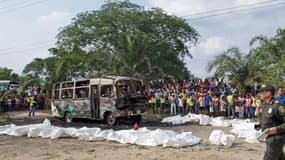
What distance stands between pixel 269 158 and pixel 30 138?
945cm

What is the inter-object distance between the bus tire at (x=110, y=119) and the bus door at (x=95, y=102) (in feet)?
1.51

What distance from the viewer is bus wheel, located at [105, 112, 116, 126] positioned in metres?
19.4

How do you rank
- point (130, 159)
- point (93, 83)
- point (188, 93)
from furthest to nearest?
point (188, 93), point (93, 83), point (130, 159)

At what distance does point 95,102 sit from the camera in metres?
20.2

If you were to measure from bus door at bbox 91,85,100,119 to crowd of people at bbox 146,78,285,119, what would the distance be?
6.89m

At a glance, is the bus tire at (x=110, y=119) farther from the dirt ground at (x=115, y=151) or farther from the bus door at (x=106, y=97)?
the dirt ground at (x=115, y=151)

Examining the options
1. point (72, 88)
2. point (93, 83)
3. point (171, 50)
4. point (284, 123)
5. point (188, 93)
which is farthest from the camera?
point (171, 50)

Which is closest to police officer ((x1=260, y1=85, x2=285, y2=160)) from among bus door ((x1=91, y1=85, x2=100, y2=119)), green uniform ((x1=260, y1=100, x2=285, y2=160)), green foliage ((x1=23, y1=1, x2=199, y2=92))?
green uniform ((x1=260, y1=100, x2=285, y2=160))

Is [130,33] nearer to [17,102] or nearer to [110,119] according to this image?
[17,102]

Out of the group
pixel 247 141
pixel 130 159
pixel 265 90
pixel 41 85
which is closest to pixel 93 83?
pixel 247 141

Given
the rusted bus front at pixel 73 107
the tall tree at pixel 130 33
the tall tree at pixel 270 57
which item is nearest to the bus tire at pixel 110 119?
the rusted bus front at pixel 73 107

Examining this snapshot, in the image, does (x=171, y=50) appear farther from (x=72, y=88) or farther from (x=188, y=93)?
(x=72, y=88)

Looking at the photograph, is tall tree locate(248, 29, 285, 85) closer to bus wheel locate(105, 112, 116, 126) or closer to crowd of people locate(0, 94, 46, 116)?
bus wheel locate(105, 112, 116, 126)

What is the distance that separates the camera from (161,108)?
2652 centimetres
